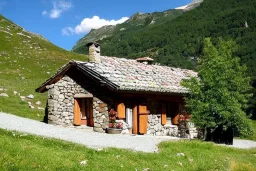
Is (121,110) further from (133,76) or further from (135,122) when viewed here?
(133,76)

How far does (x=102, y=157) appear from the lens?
40.7 feet

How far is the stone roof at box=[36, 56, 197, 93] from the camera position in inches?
805

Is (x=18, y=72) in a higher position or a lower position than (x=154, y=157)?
higher

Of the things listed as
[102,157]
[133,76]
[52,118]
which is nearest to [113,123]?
[133,76]

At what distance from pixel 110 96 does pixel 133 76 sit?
2362 millimetres

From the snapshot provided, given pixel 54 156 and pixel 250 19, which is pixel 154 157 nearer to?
pixel 54 156

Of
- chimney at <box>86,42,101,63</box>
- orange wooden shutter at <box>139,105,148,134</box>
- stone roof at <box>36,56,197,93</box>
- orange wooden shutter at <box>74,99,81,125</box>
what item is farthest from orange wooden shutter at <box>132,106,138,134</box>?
chimney at <box>86,42,101,63</box>

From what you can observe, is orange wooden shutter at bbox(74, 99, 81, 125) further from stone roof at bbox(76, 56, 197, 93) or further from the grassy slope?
the grassy slope

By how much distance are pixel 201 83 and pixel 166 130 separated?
171 inches

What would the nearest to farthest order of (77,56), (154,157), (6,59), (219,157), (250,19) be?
(154,157) → (219,157) → (6,59) → (77,56) → (250,19)

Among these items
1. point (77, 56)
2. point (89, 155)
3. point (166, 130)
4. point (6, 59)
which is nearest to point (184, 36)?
point (77, 56)

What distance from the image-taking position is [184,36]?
194 metres

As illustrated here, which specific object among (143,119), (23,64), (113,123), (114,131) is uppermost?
(23,64)

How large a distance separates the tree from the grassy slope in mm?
11158
